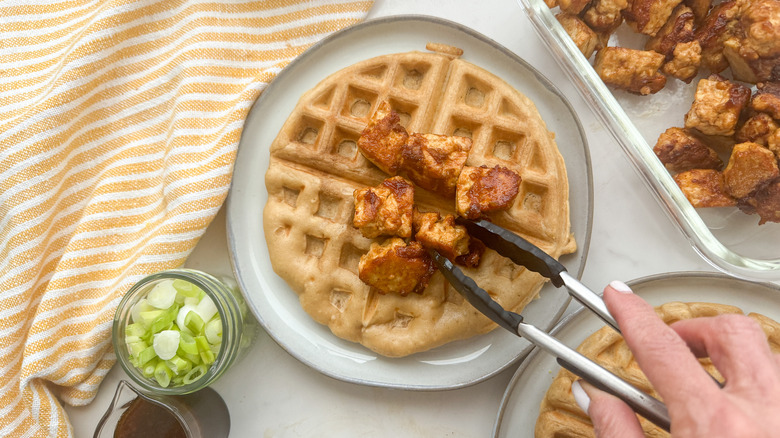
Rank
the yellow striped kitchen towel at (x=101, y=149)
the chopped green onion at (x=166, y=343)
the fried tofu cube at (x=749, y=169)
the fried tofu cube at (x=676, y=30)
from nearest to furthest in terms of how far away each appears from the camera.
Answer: the fried tofu cube at (x=749, y=169) → the chopped green onion at (x=166, y=343) → the fried tofu cube at (x=676, y=30) → the yellow striped kitchen towel at (x=101, y=149)

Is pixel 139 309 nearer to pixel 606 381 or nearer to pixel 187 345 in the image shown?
pixel 187 345

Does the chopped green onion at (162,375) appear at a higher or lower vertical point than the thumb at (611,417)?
lower

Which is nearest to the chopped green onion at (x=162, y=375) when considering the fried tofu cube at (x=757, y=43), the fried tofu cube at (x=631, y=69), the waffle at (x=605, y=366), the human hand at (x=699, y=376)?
the waffle at (x=605, y=366)

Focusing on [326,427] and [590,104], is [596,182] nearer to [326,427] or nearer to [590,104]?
[590,104]

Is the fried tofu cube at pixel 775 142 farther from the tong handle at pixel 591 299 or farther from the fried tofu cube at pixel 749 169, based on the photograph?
the tong handle at pixel 591 299

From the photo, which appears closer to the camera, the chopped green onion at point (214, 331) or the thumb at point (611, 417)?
the thumb at point (611, 417)

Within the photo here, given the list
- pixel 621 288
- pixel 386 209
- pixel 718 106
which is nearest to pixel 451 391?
pixel 386 209

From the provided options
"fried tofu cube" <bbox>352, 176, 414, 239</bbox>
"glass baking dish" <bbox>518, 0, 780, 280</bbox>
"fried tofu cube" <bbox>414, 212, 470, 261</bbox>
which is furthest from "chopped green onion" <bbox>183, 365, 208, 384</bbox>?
"glass baking dish" <bbox>518, 0, 780, 280</bbox>
